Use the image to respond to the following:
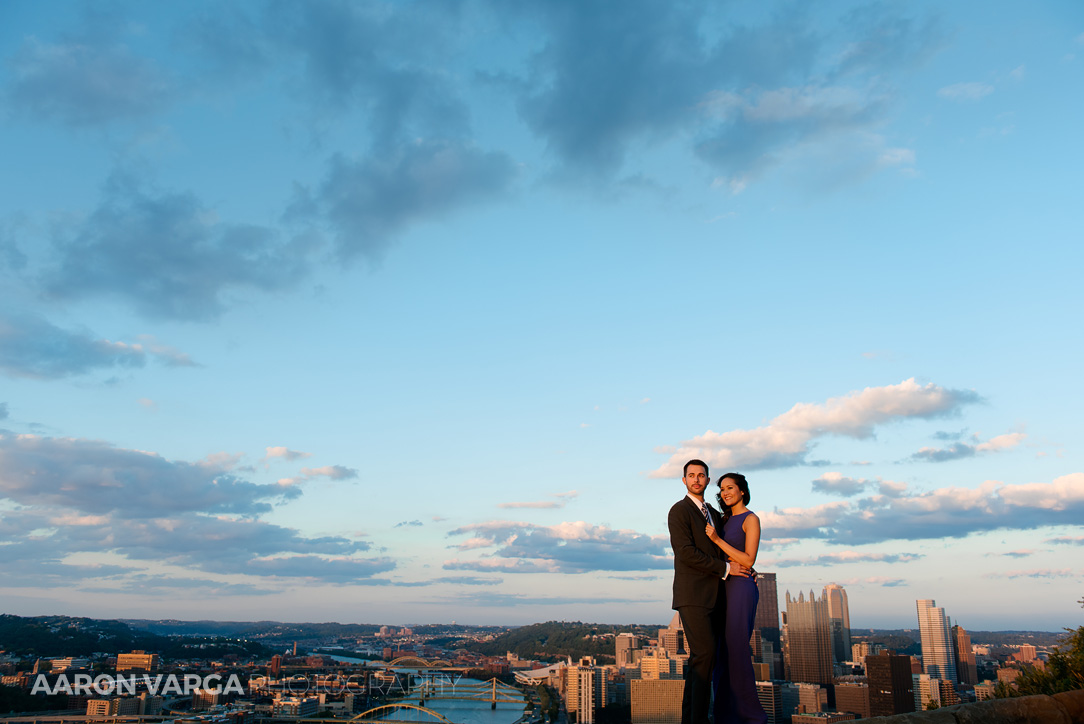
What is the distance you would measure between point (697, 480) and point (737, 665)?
1161mm

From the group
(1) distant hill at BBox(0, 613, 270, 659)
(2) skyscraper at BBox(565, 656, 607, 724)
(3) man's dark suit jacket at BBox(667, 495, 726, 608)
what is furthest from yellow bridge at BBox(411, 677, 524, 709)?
(3) man's dark suit jacket at BBox(667, 495, 726, 608)

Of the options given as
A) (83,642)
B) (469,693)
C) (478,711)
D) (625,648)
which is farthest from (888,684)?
(83,642)

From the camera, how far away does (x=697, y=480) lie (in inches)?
172

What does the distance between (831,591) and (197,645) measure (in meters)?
74.8

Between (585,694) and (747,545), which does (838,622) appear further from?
(747,545)

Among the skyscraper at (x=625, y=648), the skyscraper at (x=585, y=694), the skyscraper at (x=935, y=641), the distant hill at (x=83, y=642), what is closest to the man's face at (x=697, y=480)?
the skyscraper at (x=585, y=694)

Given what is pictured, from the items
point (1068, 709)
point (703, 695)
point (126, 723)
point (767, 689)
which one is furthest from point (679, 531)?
point (767, 689)

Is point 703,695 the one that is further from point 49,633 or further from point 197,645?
point 197,645

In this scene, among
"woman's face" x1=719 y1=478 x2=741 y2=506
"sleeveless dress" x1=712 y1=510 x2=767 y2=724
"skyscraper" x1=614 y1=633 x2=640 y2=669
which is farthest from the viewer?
"skyscraper" x1=614 y1=633 x2=640 y2=669

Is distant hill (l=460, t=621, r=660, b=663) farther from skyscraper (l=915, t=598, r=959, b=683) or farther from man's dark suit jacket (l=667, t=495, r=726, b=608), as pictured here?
man's dark suit jacket (l=667, t=495, r=726, b=608)

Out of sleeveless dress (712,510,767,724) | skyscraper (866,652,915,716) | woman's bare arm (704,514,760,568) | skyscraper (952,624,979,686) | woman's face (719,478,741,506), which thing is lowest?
skyscraper (952,624,979,686)

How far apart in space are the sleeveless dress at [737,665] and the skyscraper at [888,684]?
35.5 metres

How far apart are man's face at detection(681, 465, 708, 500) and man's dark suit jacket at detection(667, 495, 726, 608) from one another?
0.52ft

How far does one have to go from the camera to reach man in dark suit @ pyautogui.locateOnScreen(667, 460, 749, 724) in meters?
4.06
